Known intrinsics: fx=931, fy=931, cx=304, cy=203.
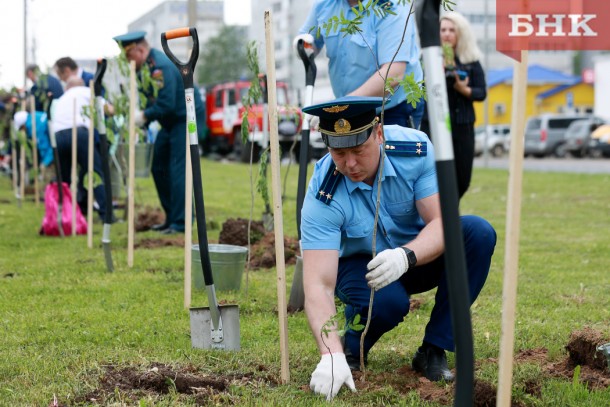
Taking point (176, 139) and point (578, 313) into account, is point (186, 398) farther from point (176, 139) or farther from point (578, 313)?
point (176, 139)

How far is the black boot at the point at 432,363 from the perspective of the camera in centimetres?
375

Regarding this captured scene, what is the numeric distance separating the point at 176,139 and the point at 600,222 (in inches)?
187

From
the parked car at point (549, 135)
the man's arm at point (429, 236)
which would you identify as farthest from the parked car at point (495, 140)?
the man's arm at point (429, 236)

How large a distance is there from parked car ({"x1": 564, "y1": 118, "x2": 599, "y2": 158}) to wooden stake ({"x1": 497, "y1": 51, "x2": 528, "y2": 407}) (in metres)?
33.5

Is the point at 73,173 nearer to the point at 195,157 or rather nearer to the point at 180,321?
the point at 180,321

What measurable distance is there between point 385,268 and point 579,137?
108ft

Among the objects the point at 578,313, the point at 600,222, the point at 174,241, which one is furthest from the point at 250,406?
the point at 600,222

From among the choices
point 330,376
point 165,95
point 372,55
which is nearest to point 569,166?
point 165,95

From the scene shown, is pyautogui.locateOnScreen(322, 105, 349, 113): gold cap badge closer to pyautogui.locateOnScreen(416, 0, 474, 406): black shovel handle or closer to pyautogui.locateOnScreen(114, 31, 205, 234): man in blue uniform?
pyautogui.locateOnScreen(416, 0, 474, 406): black shovel handle

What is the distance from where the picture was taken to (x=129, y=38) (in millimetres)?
8016

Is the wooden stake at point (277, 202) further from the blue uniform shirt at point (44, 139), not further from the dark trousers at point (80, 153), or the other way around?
the blue uniform shirt at point (44, 139)

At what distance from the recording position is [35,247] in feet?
27.2

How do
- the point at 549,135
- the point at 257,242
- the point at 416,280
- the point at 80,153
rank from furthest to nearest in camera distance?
the point at 549,135 < the point at 80,153 < the point at 257,242 < the point at 416,280

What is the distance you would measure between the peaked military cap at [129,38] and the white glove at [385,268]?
489 cm
